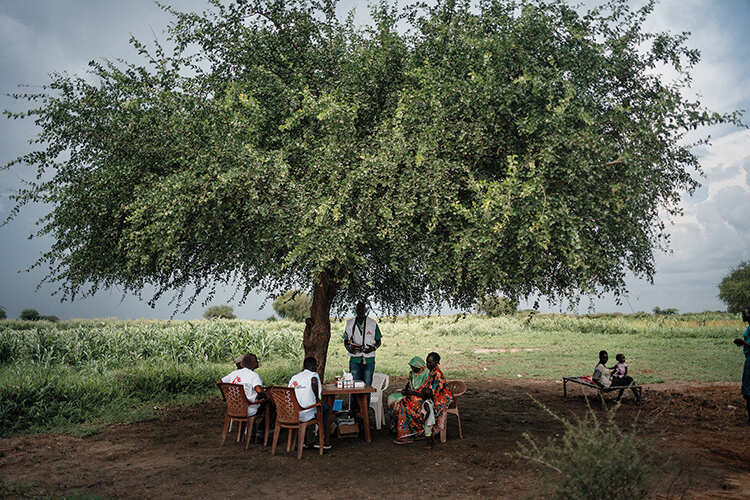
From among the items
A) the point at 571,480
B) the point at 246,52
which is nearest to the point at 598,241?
the point at 571,480

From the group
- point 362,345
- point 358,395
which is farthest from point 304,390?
point 362,345

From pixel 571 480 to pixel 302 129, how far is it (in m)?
7.64

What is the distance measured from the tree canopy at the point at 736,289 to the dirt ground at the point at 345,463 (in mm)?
60153

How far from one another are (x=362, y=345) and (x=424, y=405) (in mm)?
2345

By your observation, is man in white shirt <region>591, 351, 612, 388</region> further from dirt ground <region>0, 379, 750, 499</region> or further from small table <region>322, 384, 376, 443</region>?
small table <region>322, 384, 376, 443</region>

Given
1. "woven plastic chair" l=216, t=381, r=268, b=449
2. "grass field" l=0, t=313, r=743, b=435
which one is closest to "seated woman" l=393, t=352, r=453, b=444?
"woven plastic chair" l=216, t=381, r=268, b=449

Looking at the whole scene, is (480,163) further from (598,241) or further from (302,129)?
(302,129)

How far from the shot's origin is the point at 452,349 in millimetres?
29953

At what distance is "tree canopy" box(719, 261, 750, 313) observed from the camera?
6192 centimetres

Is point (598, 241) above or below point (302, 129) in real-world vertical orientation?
below

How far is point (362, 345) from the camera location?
36.1 ft

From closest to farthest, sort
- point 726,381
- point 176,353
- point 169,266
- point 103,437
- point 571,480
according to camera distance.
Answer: point 571,480, point 103,437, point 169,266, point 726,381, point 176,353

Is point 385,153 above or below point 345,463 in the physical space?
above

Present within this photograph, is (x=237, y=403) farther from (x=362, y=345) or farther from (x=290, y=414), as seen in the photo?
(x=362, y=345)
